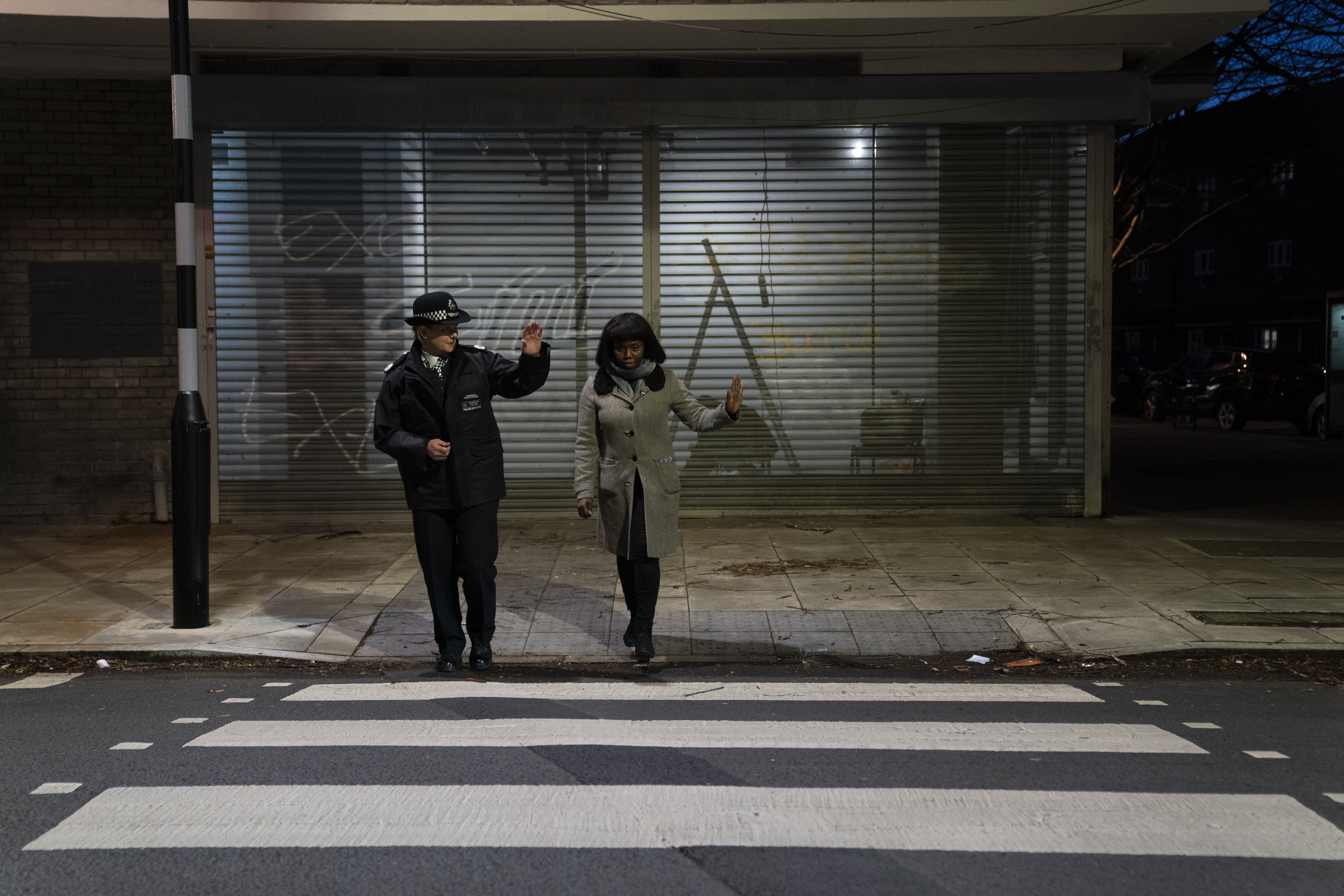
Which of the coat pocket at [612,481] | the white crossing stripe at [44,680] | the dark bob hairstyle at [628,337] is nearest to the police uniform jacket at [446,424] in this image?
the dark bob hairstyle at [628,337]

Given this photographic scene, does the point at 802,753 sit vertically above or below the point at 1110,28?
below

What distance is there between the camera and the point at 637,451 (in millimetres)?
6641

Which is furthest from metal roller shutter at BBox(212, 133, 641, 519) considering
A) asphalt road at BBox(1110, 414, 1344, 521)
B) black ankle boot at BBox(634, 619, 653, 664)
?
asphalt road at BBox(1110, 414, 1344, 521)

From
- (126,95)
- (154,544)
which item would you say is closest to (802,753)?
(154,544)

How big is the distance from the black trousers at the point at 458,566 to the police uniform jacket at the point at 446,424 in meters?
0.09

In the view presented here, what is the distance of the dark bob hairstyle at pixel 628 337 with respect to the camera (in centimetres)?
649

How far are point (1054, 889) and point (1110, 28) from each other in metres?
8.99

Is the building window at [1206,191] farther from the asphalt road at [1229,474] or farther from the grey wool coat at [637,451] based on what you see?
the grey wool coat at [637,451]

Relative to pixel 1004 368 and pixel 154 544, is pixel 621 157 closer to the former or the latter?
pixel 1004 368

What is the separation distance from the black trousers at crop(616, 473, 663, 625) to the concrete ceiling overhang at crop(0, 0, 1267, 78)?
5276mm

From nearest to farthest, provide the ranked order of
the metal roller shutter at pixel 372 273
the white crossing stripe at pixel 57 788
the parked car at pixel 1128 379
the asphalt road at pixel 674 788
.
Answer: the asphalt road at pixel 674 788, the white crossing stripe at pixel 57 788, the metal roller shutter at pixel 372 273, the parked car at pixel 1128 379

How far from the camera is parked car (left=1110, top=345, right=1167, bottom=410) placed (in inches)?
1224

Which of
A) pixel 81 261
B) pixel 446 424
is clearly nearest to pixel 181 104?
pixel 446 424

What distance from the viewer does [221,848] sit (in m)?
3.89
